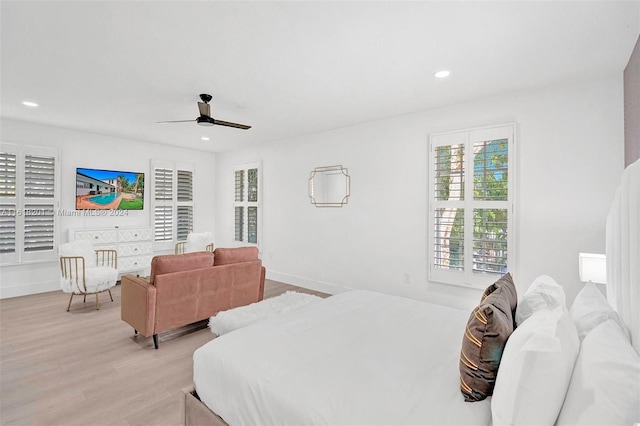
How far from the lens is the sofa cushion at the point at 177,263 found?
307 centimetres

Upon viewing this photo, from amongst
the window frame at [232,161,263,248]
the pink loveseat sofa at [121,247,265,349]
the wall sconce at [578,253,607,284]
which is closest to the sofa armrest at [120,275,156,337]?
the pink loveseat sofa at [121,247,265,349]

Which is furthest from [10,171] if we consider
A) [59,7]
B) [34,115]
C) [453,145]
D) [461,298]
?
[461,298]

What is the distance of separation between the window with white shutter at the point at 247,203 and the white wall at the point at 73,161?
4.13ft

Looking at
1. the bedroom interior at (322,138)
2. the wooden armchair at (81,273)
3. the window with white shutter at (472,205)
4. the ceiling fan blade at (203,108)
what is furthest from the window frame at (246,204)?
the window with white shutter at (472,205)

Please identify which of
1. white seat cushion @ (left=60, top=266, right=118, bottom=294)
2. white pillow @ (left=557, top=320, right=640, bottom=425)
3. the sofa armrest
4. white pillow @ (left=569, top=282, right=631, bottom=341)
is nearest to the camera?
white pillow @ (left=557, top=320, right=640, bottom=425)

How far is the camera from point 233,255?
147 inches

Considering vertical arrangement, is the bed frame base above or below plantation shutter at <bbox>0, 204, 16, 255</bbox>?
below

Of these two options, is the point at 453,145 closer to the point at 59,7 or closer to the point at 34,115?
the point at 59,7

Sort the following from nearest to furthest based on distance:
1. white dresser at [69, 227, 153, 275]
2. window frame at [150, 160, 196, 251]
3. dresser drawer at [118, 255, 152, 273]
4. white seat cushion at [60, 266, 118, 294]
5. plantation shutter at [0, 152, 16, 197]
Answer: white seat cushion at [60, 266, 118, 294], plantation shutter at [0, 152, 16, 197], white dresser at [69, 227, 153, 275], dresser drawer at [118, 255, 152, 273], window frame at [150, 160, 196, 251]

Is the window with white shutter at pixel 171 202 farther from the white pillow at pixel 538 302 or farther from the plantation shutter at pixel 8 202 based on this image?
the white pillow at pixel 538 302

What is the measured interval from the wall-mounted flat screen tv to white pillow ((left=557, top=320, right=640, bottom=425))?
6.63 meters

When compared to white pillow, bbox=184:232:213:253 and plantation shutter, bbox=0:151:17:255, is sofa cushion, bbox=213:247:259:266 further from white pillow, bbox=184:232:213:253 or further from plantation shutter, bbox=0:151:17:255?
plantation shutter, bbox=0:151:17:255

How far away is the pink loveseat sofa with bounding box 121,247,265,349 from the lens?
3.04 m

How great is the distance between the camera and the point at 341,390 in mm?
1312
